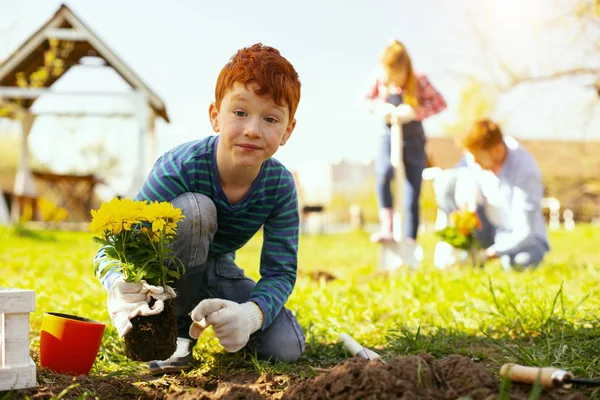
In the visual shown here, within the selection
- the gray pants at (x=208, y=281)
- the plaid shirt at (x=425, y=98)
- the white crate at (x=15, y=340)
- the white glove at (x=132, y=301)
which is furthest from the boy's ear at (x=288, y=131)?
the plaid shirt at (x=425, y=98)

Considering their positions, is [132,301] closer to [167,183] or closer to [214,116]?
[167,183]

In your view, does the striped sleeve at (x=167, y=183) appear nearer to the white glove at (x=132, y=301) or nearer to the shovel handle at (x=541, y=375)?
the white glove at (x=132, y=301)

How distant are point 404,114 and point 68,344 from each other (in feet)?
11.5

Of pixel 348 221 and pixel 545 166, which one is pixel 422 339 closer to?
pixel 348 221

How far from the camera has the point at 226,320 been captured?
1.82 meters

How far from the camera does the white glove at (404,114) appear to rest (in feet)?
15.5

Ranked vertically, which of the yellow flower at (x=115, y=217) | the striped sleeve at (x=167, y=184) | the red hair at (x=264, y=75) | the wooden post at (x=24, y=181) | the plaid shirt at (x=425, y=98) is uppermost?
the plaid shirt at (x=425, y=98)

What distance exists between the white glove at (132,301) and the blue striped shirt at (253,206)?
0.40 m

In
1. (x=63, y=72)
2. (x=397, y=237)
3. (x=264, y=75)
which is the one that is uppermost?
(x=63, y=72)

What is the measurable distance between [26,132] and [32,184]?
1.01 m

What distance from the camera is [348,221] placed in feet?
67.8

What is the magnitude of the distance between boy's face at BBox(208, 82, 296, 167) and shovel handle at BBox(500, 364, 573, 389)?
0.96 meters

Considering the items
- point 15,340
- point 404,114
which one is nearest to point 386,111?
point 404,114

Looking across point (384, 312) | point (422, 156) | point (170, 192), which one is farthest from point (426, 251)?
point (170, 192)
